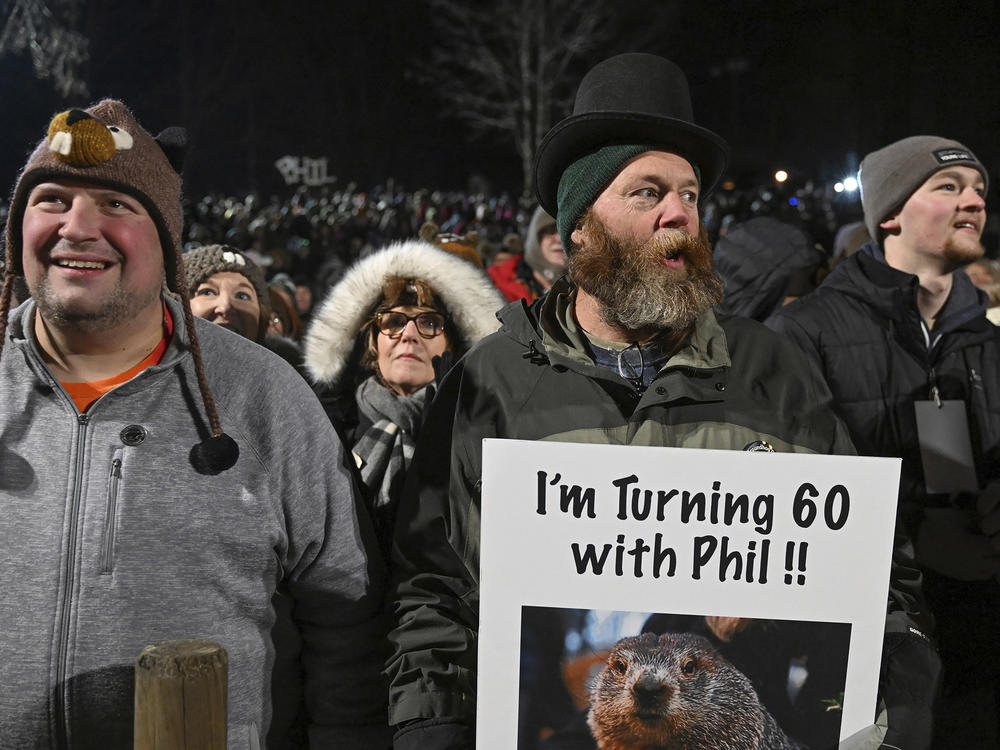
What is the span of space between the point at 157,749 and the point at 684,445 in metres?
1.10

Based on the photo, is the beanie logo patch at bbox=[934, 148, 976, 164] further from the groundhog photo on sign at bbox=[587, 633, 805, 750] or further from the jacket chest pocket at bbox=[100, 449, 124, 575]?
the jacket chest pocket at bbox=[100, 449, 124, 575]

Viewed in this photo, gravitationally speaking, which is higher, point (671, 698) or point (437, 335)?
point (437, 335)

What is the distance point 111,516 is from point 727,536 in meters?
1.17

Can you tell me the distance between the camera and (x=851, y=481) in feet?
4.93

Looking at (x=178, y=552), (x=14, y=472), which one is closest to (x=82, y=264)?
(x=14, y=472)

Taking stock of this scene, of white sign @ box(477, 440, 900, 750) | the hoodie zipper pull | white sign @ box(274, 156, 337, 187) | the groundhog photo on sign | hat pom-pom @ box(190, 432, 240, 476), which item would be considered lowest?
the groundhog photo on sign

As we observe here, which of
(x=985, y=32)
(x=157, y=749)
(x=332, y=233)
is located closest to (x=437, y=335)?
(x=157, y=749)

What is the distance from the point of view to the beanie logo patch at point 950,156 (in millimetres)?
3080

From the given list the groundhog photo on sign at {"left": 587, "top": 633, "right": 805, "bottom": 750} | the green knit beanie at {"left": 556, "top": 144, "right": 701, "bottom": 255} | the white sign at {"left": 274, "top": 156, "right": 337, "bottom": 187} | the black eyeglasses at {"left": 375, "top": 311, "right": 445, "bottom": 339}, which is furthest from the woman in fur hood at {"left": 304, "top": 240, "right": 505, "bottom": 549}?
the white sign at {"left": 274, "top": 156, "right": 337, "bottom": 187}

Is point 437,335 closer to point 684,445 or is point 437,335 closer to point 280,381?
point 280,381

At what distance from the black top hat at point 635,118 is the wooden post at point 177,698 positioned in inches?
56.0

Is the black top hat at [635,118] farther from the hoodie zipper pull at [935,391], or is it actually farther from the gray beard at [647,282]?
the hoodie zipper pull at [935,391]

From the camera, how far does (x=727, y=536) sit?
151cm

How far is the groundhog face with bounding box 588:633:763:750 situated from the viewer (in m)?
1.47
